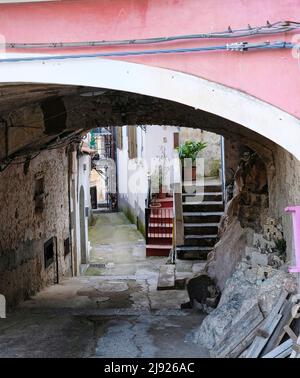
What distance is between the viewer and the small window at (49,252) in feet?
36.2

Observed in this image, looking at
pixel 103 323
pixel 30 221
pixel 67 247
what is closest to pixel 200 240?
pixel 67 247

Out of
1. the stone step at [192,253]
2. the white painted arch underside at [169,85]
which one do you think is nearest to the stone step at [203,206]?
the stone step at [192,253]

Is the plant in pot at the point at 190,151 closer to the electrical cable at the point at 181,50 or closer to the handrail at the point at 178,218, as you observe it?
the handrail at the point at 178,218

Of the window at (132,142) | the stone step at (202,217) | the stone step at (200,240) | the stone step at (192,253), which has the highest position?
the window at (132,142)

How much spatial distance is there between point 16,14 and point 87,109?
347 cm

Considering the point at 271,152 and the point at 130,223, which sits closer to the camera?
the point at 271,152

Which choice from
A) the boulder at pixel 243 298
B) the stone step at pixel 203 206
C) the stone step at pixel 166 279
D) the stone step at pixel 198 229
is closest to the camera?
the boulder at pixel 243 298

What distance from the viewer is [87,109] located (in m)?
7.93

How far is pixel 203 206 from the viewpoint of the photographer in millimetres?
12539

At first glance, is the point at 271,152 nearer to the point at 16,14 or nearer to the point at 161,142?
the point at 16,14

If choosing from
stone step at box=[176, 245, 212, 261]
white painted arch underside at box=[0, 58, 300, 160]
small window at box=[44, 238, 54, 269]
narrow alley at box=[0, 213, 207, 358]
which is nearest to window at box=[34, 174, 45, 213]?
small window at box=[44, 238, 54, 269]

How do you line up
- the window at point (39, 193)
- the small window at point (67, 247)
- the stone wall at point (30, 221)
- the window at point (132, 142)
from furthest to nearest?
the window at point (132, 142), the small window at point (67, 247), the window at point (39, 193), the stone wall at point (30, 221)
